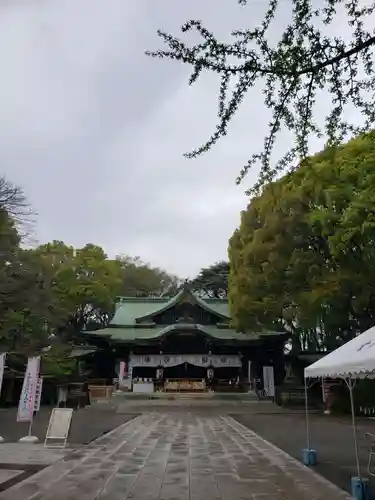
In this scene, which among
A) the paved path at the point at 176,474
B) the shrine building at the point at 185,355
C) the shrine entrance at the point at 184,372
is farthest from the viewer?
the shrine entrance at the point at 184,372

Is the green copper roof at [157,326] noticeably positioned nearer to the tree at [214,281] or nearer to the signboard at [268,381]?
the signboard at [268,381]

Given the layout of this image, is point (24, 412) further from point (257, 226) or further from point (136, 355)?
point (136, 355)

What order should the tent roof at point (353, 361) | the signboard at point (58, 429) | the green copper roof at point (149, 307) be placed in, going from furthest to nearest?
the green copper roof at point (149, 307), the signboard at point (58, 429), the tent roof at point (353, 361)

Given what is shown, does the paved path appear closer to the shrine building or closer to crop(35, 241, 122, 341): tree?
the shrine building

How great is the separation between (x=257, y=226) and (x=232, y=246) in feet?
9.46

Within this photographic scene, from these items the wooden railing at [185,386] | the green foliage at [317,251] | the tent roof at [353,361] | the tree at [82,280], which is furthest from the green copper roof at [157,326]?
the tent roof at [353,361]

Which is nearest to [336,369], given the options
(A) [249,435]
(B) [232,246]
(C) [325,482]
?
(C) [325,482]

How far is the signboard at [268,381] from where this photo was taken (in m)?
28.3

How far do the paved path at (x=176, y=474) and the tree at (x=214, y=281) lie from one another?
3492 cm

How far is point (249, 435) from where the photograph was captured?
41.6ft

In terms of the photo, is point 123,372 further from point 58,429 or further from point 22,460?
point 22,460

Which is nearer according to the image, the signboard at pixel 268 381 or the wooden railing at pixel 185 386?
the signboard at pixel 268 381

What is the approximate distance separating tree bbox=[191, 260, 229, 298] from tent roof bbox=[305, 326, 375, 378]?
38822 mm

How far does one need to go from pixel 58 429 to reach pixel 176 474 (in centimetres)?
401
